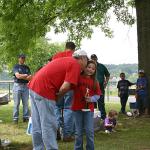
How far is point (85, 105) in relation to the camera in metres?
8.45

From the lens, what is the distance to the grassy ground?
10000mm

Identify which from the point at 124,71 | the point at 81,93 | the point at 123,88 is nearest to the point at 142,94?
the point at 123,88

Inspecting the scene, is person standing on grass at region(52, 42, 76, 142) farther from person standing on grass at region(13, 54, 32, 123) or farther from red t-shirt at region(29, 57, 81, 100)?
person standing on grass at region(13, 54, 32, 123)

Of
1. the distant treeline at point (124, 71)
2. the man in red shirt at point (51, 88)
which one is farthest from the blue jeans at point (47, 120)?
the distant treeline at point (124, 71)

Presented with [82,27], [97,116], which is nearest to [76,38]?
[82,27]

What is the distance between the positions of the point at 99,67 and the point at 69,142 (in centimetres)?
418

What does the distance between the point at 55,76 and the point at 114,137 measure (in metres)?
4.70

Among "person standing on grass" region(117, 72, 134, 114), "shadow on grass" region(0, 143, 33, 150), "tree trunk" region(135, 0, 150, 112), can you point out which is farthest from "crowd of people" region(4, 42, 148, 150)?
"person standing on grass" region(117, 72, 134, 114)

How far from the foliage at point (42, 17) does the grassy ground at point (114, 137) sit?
504 cm

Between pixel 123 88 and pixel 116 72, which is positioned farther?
pixel 116 72

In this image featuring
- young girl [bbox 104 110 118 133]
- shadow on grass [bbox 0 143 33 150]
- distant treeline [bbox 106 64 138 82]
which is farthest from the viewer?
distant treeline [bbox 106 64 138 82]

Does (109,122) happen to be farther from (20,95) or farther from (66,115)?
(20,95)

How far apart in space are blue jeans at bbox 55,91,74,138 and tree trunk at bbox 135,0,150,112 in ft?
20.8

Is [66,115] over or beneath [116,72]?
beneath
